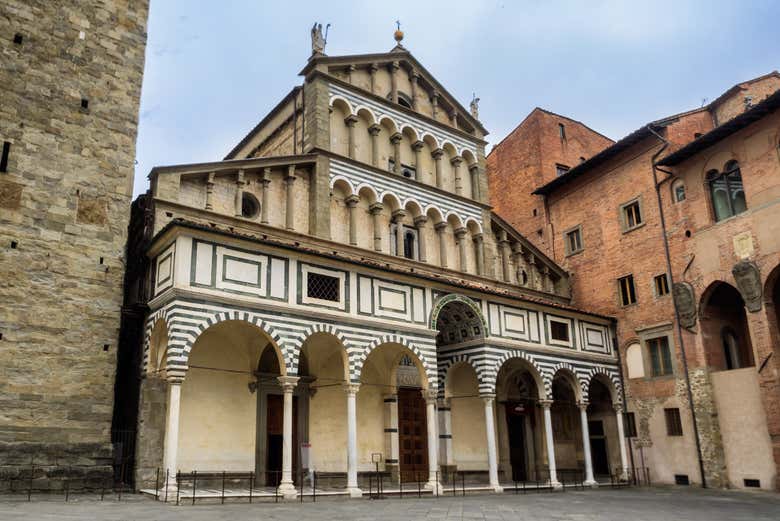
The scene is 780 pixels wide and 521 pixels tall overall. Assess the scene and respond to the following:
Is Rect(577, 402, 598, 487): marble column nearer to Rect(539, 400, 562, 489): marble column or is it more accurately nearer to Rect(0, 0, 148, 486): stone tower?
Rect(539, 400, 562, 489): marble column

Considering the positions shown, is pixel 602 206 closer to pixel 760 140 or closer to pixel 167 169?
pixel 760 140

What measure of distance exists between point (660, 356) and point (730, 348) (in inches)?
85.2

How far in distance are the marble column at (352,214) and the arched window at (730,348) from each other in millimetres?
12280

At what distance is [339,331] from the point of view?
16953 millimetres

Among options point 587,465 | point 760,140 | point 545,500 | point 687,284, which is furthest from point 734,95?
point 545,500

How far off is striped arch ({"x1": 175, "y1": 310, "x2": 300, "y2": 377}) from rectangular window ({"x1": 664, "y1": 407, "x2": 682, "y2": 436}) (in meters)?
13.3

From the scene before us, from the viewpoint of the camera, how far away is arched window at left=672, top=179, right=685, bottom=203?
2256 centimetres

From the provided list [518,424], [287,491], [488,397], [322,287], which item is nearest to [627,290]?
[518,424]

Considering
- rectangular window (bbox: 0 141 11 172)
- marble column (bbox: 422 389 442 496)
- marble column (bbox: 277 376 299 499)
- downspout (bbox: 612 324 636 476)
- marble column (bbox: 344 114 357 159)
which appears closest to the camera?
marble column (bbox: 277 376 299 499)

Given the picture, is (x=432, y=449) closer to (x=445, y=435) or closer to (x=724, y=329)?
(x=445, y=435)

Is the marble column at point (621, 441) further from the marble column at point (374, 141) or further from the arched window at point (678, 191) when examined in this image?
the marble column at point (374, 141)

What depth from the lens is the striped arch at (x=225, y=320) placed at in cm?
1407

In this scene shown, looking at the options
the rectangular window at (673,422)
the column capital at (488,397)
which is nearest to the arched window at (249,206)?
the column capital at (488,397)

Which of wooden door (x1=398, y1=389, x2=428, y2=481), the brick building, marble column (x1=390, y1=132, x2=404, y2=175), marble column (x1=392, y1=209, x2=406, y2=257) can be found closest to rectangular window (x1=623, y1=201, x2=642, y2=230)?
the brick building
